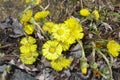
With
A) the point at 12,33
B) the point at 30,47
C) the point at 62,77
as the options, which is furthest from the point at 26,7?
the point at 62,77

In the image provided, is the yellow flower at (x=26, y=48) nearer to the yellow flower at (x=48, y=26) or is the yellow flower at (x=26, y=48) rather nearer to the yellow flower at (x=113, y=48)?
the yellow flower at (x=48, y=26)

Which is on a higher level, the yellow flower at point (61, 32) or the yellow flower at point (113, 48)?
the yellow flower at point (61, 32)

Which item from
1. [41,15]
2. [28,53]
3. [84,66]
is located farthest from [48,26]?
[84,66]

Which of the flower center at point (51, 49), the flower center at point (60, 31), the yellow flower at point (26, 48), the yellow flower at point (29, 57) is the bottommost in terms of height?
the yellow flower at point (29, 57)

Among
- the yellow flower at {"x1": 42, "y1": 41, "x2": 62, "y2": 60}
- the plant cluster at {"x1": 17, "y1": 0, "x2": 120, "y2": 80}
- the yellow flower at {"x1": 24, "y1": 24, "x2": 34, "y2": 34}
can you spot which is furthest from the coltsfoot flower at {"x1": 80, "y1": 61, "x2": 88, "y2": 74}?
the yellow flower at {"x1": 24, "y1": 24, "x2": 34, "y2": 34}

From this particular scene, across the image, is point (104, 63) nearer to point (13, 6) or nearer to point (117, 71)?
point (117, 71)

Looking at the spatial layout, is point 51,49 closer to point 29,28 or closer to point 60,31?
point 60,31

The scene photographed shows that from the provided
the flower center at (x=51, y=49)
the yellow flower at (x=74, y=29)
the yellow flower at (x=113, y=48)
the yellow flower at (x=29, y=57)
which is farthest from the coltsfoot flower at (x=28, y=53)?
the yellow flower at (x=113, y=48)
